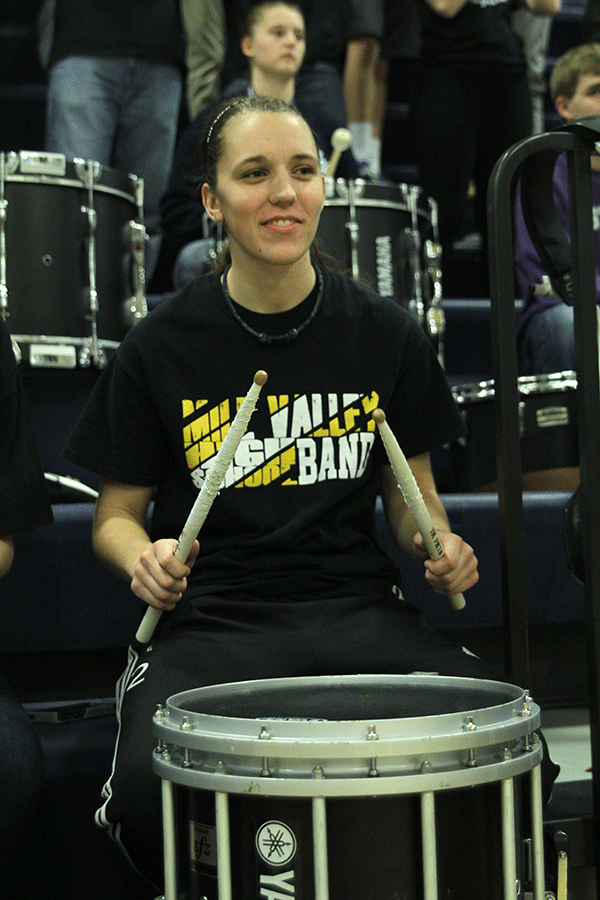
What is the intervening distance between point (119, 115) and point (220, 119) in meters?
1.81

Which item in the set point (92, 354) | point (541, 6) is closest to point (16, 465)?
point (92, 354)

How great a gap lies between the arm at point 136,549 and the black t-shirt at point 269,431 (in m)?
0.04

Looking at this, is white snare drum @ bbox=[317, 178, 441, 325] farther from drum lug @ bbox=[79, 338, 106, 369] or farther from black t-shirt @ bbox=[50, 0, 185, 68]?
black t-shirt @ bbox=[50, 0, 185, 68]

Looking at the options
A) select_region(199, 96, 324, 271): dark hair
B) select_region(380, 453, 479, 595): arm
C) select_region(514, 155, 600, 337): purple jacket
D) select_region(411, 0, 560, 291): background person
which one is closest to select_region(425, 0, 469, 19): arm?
select_region(411, 0, 560, 291): background person

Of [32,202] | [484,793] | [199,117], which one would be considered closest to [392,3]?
[199,117]

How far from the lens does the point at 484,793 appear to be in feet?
3.10

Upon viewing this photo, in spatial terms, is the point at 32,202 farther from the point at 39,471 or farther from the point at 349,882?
the point at 349,882

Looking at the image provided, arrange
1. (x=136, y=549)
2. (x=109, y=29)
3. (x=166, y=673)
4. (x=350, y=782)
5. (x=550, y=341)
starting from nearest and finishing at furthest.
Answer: (x=350, y=782)
(x=166, y=673)
(x=136, y=549)
(x=550, y=341)
(x=109, y=29)

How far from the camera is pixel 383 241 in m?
2.77

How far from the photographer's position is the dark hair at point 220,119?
1555 mm

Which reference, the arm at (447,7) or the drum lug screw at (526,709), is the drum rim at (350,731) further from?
the arm at (447,7)

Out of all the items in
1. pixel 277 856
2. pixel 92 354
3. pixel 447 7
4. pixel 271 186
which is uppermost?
pixel 447 7

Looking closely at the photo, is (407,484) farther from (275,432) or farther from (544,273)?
(544,273)

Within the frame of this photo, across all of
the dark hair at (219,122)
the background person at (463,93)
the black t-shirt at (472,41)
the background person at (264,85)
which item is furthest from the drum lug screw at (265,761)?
the black t-shirt at (472,41)
